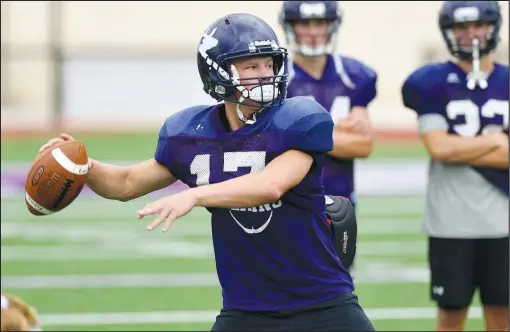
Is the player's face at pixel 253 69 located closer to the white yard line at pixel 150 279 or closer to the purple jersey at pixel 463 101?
the purple jersey at pixel 463 101

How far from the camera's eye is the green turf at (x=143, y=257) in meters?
7.57

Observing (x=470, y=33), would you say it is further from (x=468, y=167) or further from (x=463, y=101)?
(x=468, y=167)

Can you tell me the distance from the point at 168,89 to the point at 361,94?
68.0 ft

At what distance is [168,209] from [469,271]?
2.78 m

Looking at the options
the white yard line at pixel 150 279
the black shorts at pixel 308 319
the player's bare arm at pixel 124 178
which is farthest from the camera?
the white yard line at pixel 150 279

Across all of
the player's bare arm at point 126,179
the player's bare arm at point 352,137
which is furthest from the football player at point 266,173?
the player's bare arm at point 352,137

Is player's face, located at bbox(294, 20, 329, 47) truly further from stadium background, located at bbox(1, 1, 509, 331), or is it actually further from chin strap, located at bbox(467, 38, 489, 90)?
stadium background, located at bbox(1, 1, 509, 331)

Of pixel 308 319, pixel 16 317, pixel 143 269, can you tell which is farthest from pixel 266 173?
pixel 143 269

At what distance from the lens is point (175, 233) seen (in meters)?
10.9

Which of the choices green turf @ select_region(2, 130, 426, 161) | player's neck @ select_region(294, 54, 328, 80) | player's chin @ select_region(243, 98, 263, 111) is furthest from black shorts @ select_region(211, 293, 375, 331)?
green turf @ select_region(2, 130, 426, 161)

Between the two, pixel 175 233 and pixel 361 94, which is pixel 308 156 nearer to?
pixel 361 94

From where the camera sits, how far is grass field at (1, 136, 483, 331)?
24.0 ft

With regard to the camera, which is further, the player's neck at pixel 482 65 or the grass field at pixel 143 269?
the grass field at pixel 143 269

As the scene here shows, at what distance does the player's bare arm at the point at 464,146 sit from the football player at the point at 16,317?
2.08m
